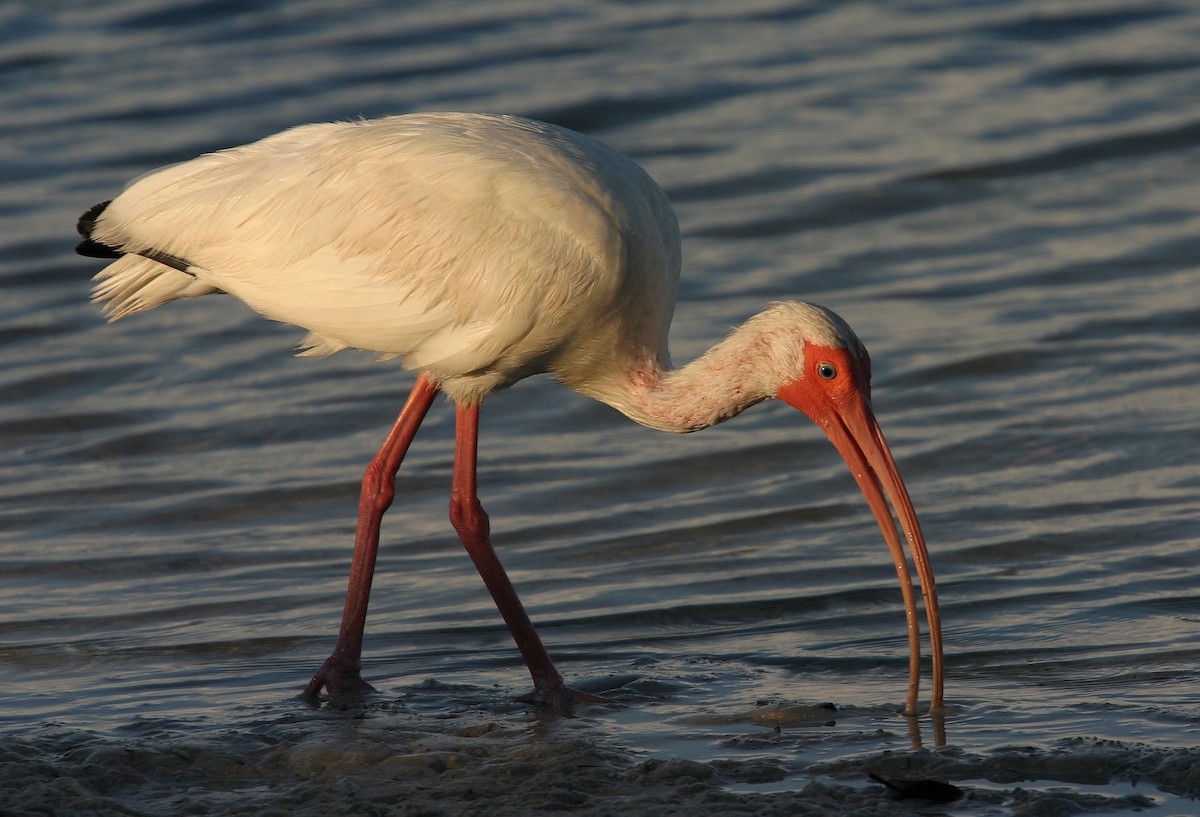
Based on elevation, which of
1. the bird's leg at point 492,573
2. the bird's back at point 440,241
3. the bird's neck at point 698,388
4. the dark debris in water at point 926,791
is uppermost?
the bird's back at point 440,241

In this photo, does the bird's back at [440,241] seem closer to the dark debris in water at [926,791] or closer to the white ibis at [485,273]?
the white ibis at [485,273]

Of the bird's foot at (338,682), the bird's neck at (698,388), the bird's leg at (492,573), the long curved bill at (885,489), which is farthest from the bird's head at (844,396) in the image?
the bird's foot at (338,682)

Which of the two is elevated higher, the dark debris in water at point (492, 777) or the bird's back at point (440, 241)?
the bird's back at point (440, 241)

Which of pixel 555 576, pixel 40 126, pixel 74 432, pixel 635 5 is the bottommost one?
pixel 555 576

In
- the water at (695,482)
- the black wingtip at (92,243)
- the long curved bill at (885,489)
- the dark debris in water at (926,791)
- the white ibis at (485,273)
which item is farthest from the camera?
the black wingtip at (92,243)

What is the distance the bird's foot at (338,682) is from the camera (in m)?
6.17

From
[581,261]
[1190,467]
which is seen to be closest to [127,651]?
[581,261]

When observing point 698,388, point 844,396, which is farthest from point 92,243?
point 844,396

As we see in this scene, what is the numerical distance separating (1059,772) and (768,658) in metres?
1.53

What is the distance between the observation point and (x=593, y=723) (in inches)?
230

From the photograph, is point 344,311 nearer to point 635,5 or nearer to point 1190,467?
point 1190,467

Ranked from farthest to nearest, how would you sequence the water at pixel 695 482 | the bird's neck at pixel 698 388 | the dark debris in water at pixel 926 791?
1. the bird's neck at pixel 698 388
2. the water at pixel 695 482
3. the dark debris in water at pixel 926 791

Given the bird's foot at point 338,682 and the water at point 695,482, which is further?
the bird's foot at point 338,682

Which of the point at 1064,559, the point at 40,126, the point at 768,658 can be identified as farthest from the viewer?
the point at 40,126
